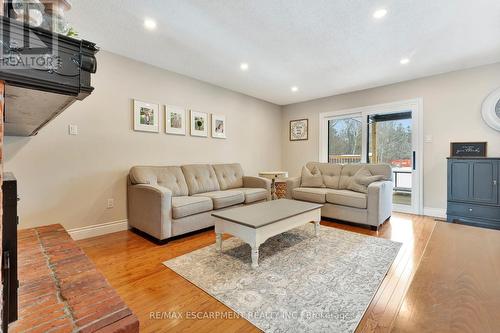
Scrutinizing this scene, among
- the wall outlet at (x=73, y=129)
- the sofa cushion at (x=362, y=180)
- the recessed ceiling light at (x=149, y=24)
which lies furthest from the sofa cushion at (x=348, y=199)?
the wall outlet at (x=73, y=129)

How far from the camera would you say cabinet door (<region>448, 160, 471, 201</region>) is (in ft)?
10.3

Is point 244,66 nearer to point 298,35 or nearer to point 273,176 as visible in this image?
point 298,35

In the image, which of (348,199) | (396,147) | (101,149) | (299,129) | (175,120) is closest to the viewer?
(101,149)

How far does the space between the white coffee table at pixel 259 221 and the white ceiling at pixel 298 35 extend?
76.9 inches

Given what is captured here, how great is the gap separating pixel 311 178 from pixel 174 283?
9.66 feet

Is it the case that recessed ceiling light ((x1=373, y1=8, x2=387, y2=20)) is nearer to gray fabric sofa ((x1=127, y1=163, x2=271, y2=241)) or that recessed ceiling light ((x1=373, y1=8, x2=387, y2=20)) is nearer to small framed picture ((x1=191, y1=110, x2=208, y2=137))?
gray fabric sofa ((x1=127, y1=163, x2=271, y2=241))

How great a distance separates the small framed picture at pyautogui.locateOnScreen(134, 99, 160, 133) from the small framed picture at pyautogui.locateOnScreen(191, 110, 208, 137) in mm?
620

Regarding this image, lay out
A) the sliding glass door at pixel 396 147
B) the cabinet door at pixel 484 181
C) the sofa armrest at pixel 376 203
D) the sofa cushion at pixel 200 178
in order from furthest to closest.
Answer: the sliding glass door at pixel 396 147, the sofa cushion at pixel 200 178, the sofa armrest at pixel 376 203, the cabinet door at pixel 484 181

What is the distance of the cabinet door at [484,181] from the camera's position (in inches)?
116

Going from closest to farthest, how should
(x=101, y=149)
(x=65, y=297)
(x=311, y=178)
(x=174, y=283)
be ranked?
(x=65, y=297) → (x=174, y=283) → (x=101, y=149) → (x=311, y=178)

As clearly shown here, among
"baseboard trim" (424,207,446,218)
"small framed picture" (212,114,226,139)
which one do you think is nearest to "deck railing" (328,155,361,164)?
"baseboard trim" (424,207,446,218)

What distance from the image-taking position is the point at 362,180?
346 centimetres

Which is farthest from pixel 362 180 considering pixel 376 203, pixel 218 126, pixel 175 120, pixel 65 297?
pixel 65 297

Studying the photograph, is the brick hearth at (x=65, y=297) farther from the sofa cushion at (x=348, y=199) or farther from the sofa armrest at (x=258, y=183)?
the sofa cushion at (x=348, y=199)
